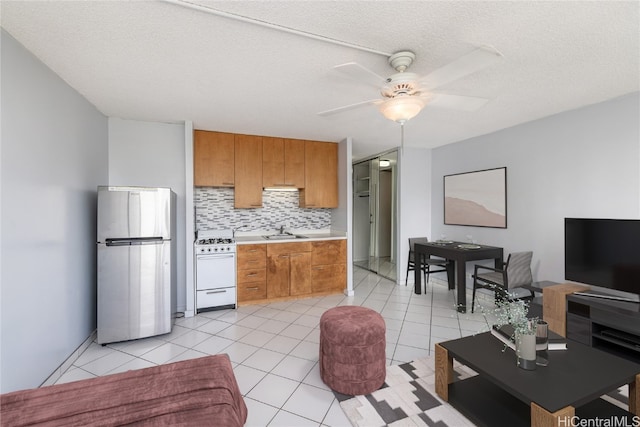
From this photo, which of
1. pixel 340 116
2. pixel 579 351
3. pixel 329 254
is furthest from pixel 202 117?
pixel 579 351

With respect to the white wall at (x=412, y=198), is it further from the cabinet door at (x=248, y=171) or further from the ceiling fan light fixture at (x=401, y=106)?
the ceiling fan light fixture at (x=401, y=106)

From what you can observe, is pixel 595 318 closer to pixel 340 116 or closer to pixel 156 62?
pixel 340 116

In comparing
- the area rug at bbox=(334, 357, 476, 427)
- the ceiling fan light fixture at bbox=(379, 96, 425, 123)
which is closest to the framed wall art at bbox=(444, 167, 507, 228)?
the area rug at bbox=(334, 357, 476, 427)

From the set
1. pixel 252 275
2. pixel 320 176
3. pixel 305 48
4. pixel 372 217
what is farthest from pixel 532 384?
pixel 372 217

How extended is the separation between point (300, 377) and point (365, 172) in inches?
205

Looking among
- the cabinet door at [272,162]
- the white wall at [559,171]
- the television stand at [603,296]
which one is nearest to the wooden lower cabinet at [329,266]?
the cabinet door at [272,162]

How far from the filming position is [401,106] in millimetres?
1968

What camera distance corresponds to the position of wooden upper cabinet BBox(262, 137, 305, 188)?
4223mm

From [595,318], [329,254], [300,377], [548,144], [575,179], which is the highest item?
[548,144]

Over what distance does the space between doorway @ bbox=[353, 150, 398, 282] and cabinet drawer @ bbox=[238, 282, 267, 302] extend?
9.25 ft

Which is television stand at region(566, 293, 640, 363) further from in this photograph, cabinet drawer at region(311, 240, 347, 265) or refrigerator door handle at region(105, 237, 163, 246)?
refrigerator door handle at region(105, 237, 163, 246)

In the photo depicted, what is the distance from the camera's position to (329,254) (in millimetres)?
4332

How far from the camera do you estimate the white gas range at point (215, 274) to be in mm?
3623

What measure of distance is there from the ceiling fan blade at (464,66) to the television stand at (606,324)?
2349 millimetres
